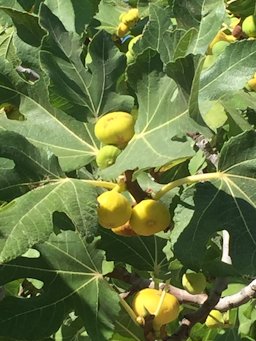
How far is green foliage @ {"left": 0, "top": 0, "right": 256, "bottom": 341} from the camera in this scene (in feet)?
4.15

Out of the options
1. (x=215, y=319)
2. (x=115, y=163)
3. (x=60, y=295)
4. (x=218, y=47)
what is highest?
(x=115, y=163)

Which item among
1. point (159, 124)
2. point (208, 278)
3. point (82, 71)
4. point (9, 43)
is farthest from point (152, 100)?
point (9, 43)

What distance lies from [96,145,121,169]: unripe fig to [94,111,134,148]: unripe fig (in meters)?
0.01

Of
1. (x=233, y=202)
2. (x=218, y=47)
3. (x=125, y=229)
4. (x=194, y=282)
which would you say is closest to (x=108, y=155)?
(x=125, y=229)

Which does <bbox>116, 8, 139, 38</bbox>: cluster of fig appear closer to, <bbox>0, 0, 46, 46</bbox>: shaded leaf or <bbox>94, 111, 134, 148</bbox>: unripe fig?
<bbox>0, 0, 46, 46</bbox>: shaded leaf

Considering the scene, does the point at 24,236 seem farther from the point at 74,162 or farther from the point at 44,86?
the point at 44,86

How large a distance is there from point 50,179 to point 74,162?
0.16 metres

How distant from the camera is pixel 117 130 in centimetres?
136

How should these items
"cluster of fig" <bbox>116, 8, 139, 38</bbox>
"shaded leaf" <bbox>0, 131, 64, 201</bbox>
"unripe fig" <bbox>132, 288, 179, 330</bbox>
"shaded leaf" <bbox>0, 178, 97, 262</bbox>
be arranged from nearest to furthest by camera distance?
"shaded leaf" <bbox>0, 178, 97, 262</bbox>, "shaded leaf" <bbox>0, 131, 64, 201</bbox>, "unripe fig" <bbox>132, 288, 179, 330</bbox>, "cluster of fig" <bbox>116, 8, 139, 38</bbox>

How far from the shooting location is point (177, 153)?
1.23 metres

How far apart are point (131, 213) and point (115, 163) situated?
0.09 m

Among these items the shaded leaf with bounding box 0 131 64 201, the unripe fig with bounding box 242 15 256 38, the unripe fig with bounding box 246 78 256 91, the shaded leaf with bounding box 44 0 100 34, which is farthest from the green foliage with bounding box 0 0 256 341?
the shaded leaf with bounding box 44 0 100 34

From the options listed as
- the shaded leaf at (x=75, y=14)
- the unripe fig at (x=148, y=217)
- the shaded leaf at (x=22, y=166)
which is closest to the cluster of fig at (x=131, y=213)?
the unripe fig at (x=148, y=217)

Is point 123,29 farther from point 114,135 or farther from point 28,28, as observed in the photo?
point 114,135
